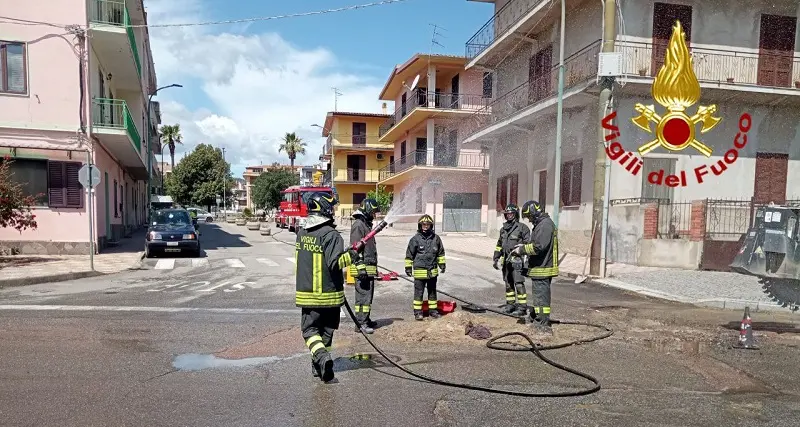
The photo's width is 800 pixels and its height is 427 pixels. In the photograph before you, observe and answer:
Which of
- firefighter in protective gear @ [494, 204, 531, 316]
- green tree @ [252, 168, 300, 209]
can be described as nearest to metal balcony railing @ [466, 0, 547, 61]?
firefighter in protective gear @ [494, 204, 531, 316]

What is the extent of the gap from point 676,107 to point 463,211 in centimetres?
1655

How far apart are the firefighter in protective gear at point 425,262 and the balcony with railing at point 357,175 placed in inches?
1622

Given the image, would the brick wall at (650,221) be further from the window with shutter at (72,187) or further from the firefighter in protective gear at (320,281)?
the window with shutter at (72,187)

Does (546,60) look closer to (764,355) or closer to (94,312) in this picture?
(764,355)

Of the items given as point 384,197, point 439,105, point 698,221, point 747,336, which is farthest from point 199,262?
point 384,197

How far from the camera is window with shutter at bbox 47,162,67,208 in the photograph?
1561 cm

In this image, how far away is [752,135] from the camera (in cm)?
1623

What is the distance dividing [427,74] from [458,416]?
30.1 m

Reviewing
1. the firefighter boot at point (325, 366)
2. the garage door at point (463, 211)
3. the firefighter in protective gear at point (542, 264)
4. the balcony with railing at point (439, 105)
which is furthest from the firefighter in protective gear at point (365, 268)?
the balcony with railing at point (439, 105)

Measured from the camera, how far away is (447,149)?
32.7 m

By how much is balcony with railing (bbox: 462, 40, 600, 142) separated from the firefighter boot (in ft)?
42.2

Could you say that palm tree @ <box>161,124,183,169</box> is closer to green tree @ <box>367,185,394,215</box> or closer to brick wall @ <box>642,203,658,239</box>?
green tree @ <box>367,185,394,215</box>

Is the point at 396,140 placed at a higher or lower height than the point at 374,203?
higher

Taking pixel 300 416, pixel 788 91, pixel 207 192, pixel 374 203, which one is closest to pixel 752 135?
pixel 788 91
